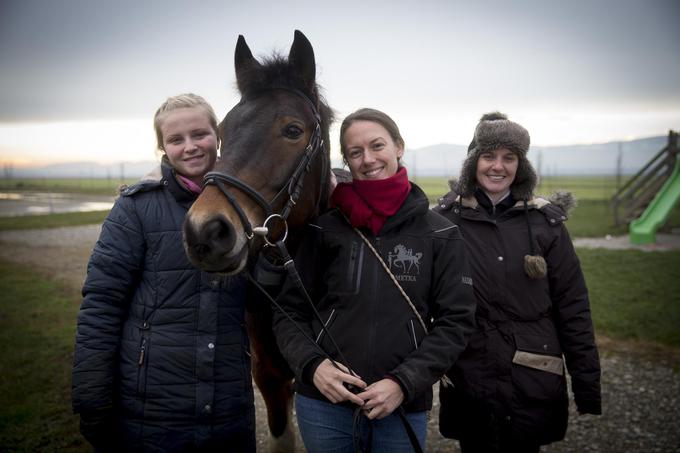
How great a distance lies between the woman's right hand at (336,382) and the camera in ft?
6.68

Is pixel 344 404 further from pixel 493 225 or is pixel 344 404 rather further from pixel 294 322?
pixel 493 225

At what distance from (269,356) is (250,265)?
1.05 meters

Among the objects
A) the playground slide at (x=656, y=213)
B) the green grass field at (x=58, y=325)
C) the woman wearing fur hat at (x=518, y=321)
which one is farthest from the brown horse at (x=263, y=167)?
the playground slide at (x=656, y=213)

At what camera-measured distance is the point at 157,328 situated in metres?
2.46

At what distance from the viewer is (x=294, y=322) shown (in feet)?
7.44

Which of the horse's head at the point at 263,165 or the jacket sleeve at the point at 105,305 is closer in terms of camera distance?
the horse's head at the point at 263,165

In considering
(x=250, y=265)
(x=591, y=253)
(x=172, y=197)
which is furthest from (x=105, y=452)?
(x=591, y=253)

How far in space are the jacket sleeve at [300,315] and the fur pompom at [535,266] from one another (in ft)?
4.49

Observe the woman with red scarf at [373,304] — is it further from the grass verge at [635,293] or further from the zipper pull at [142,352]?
the grass verge at [635,293]

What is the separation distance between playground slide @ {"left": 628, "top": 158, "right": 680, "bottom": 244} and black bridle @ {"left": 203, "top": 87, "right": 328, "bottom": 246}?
15.9 meters

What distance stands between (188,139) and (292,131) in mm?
678

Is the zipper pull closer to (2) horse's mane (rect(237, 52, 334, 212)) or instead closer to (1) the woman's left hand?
(1) the woman's left hand

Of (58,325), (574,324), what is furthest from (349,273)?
(58,325)

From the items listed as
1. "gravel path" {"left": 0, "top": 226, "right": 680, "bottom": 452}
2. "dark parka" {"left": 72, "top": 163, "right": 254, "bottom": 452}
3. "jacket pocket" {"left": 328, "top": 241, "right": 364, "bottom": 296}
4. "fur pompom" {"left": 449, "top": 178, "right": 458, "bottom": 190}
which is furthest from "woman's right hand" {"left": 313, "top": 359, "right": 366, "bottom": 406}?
"gravel path" {"left": 0, "top": 226, "right": 680, "bottom": 452}
